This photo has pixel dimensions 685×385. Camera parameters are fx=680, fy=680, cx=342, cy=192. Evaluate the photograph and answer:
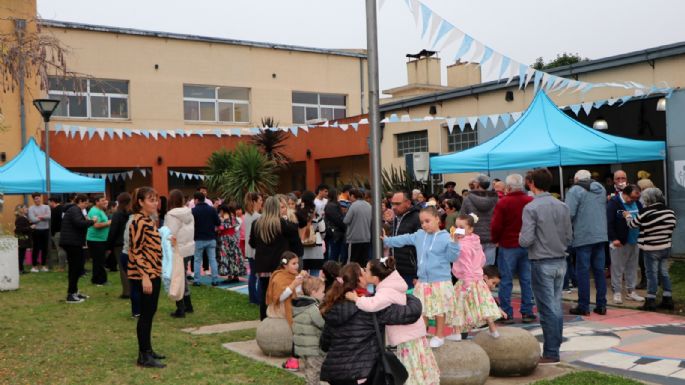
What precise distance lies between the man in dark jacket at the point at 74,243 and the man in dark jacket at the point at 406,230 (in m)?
5.46

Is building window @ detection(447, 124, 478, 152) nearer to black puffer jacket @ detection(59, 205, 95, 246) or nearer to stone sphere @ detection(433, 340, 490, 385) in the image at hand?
black puffer jacket @ detection(59, 205, 95, 246)

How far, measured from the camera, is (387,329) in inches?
199

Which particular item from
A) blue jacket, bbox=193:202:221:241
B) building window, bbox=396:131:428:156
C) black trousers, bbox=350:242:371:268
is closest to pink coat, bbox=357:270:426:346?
black trousers, bbox=350:242:371:268

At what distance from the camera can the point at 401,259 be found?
7926 mm

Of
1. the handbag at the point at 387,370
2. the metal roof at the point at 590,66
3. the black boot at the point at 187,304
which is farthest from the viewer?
the metal roof at the point at 590,66

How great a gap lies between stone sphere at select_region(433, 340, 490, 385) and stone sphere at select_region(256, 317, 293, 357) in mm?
1831

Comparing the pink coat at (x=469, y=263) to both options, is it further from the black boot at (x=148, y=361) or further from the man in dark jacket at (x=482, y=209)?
the black boot at (x=148, y=361)

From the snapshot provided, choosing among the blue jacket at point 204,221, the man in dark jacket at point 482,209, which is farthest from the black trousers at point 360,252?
the blue jacket at point 204,221

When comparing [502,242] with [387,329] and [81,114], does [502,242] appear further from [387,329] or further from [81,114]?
[81,114]

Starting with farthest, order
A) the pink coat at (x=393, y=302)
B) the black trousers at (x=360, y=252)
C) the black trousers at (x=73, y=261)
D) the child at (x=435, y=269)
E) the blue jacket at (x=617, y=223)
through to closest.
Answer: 1. the black trousers at (x=360, y=252)
2. the black trousers at (x=73, y=261)
3. the blue jacket at (x=617, y=223)
4. the child at (x=435, y=269)
5. the pink coat at (x=393, y=302)

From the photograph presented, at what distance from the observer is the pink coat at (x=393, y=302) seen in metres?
4.70

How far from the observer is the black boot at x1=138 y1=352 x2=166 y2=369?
6.74 metres

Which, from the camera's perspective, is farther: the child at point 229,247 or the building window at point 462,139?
the building window at point 462,139

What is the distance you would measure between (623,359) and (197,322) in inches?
211
